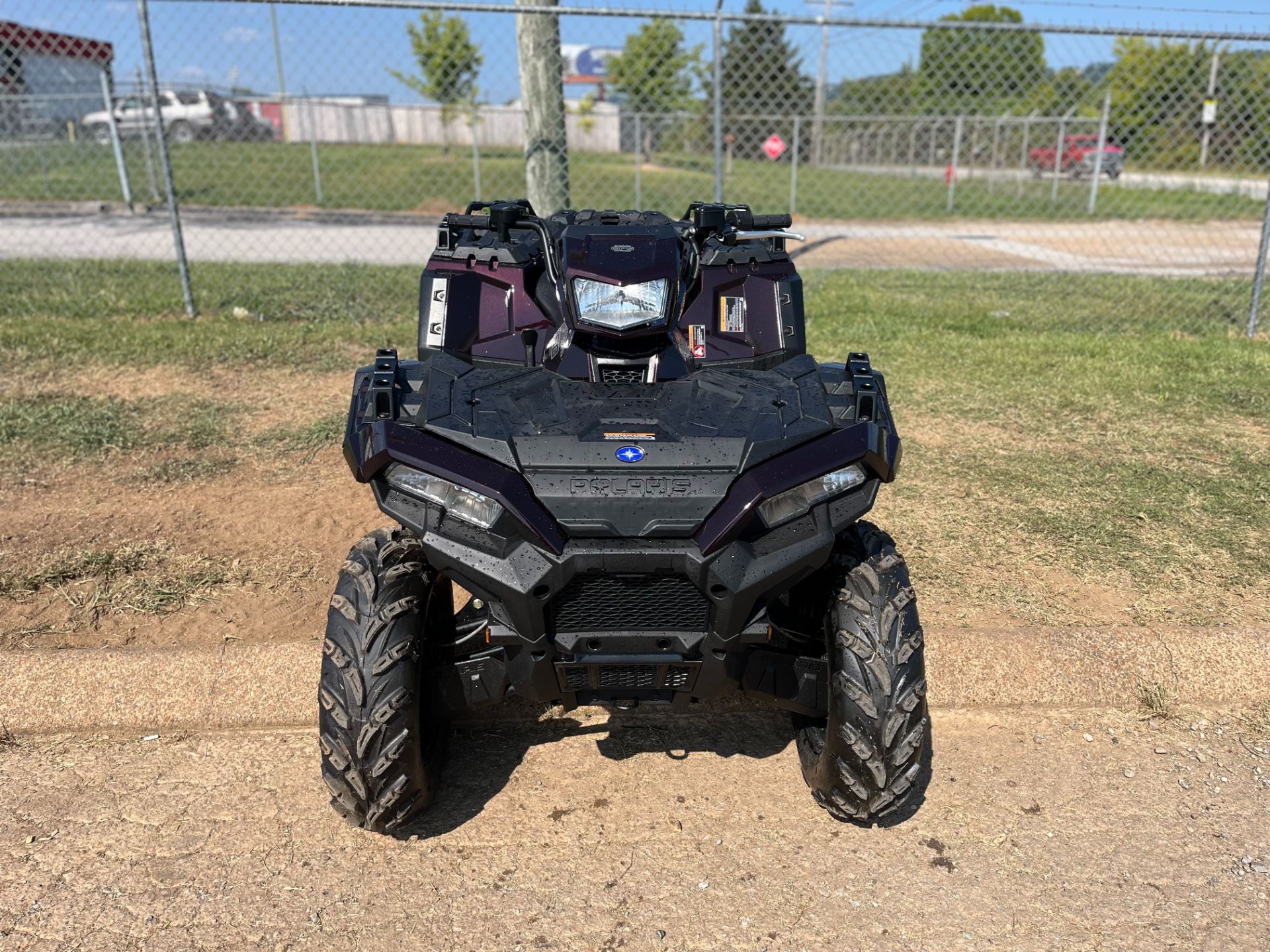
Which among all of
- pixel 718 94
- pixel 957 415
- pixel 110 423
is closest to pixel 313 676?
pixel 110 423

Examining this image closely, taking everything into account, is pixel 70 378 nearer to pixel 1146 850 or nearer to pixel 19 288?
pixel 19 288

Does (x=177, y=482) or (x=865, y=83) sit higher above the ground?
(x=865, y=83)

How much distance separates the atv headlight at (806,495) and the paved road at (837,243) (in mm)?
10494

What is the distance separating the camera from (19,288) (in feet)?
30.1

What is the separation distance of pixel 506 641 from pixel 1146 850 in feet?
5.86

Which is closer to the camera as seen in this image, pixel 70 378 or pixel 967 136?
pixel 70 378

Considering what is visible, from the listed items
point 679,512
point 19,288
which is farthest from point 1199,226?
point 679,512

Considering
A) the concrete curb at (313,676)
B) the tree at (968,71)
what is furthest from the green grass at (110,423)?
the tree at (968,71)

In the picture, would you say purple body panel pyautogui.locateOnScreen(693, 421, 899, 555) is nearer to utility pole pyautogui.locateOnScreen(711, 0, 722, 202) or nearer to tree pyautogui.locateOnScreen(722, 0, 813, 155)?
utility pole pyautogui.locateOnScreen(711, 0, 722, 202)

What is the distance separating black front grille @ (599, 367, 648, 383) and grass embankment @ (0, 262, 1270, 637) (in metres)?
1.62

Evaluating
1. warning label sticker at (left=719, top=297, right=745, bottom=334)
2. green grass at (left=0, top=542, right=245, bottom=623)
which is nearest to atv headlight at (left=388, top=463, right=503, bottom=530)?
warning label sticker at (left=719, top=297, right=745, bottom=334)

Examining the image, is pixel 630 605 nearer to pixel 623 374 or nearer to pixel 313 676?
pixel 623 374

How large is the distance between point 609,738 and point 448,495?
1207mm

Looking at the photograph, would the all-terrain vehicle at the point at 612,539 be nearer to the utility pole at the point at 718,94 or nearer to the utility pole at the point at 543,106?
the utility pole at the point at 543,106
